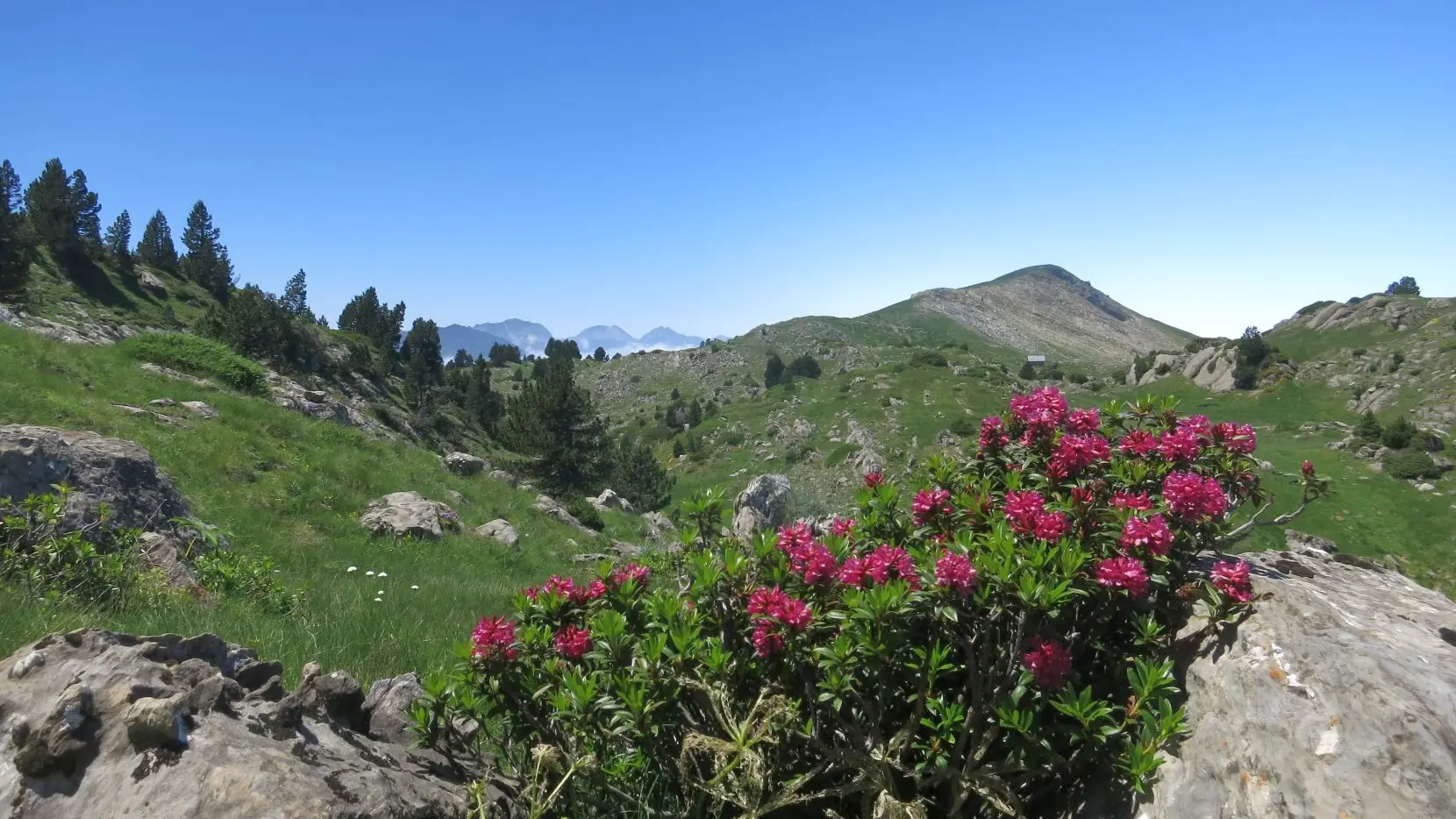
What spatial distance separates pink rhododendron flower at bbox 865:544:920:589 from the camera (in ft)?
10.1

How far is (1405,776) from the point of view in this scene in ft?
7.68

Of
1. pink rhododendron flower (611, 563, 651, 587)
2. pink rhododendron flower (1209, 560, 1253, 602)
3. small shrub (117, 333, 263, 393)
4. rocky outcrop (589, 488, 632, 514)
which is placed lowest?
rocky outcrop (589, 488, 632, 514)

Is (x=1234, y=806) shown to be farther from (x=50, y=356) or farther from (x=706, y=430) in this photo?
(x=706, y=430)

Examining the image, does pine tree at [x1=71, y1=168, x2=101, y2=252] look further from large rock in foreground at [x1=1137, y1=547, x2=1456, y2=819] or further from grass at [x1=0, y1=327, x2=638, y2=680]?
large rock in foreground at [x1=1137, y1=547, x2=1456, y2=819]

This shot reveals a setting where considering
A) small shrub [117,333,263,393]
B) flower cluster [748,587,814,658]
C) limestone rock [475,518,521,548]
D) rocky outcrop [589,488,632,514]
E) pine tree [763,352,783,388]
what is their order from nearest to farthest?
1. flower cluster [748,587,814,658]
2. limestone rock [475,518,521,548]
3. small shrub [117,333,263,393]
4. rocky outcrop [589,488,632,514]
5. pine tree [763,352,783,388]

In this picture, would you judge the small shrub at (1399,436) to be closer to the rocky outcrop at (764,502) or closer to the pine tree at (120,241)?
the rocky outcrop at (764,502)

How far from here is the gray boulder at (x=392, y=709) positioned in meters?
3.65

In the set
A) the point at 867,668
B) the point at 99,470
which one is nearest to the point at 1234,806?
the point at 867,668

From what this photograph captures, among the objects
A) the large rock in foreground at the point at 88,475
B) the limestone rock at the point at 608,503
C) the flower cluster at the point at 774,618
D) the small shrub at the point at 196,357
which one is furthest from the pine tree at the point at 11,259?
the flower cluster at the point at 774,618

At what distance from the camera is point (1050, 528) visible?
309cm

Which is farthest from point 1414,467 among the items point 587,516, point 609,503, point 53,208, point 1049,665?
point 53,208

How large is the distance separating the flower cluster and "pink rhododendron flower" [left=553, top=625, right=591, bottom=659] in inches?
A: 32.2

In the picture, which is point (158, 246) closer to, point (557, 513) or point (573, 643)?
point (557, 513)

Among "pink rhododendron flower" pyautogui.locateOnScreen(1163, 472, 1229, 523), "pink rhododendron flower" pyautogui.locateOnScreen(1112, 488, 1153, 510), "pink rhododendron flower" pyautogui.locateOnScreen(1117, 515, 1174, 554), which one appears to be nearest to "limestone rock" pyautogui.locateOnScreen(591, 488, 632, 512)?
"pink rhododendron flower" pyautogui.locateOnScreen(1112, 488, 1153, 510)
